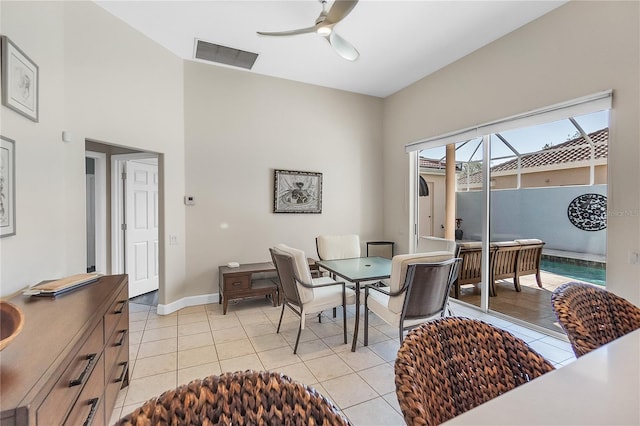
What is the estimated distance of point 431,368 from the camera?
33.2 inches

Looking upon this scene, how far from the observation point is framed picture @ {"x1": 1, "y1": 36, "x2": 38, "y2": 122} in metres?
1.60

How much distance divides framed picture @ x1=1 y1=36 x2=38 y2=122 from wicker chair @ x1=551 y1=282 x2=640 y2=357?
300 cm

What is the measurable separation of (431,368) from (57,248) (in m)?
2.78

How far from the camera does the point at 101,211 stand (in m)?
3.92

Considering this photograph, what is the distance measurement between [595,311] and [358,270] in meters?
1.95

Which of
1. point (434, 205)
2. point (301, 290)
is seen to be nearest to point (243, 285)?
point (301, 290)

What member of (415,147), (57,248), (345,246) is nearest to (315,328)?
(345,246)

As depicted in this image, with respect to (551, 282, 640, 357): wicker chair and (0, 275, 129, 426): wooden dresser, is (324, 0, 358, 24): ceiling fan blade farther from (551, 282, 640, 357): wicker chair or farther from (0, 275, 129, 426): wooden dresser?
(0, 275, 129, 426): wooden dresser

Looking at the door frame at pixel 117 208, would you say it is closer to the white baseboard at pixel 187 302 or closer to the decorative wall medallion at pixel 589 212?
the white baseboard at pixel 187 302

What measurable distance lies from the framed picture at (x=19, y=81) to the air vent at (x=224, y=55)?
1.88 m

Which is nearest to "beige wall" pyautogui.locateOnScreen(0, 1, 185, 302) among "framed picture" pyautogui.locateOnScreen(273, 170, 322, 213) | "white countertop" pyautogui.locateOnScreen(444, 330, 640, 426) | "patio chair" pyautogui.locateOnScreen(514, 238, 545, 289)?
"framed picture" pyautogui.locateOnScreen(273, 170, 322, 213)

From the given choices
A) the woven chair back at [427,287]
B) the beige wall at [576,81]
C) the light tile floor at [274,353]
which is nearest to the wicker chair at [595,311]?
the woven chair back at [427,287]

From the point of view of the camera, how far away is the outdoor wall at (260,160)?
3.88m

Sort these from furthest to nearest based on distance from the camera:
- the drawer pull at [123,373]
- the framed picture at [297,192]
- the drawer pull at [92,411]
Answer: the framed picture at [297,192]
the drawer pull at [123,373]
the drawer pull at [92,411]
